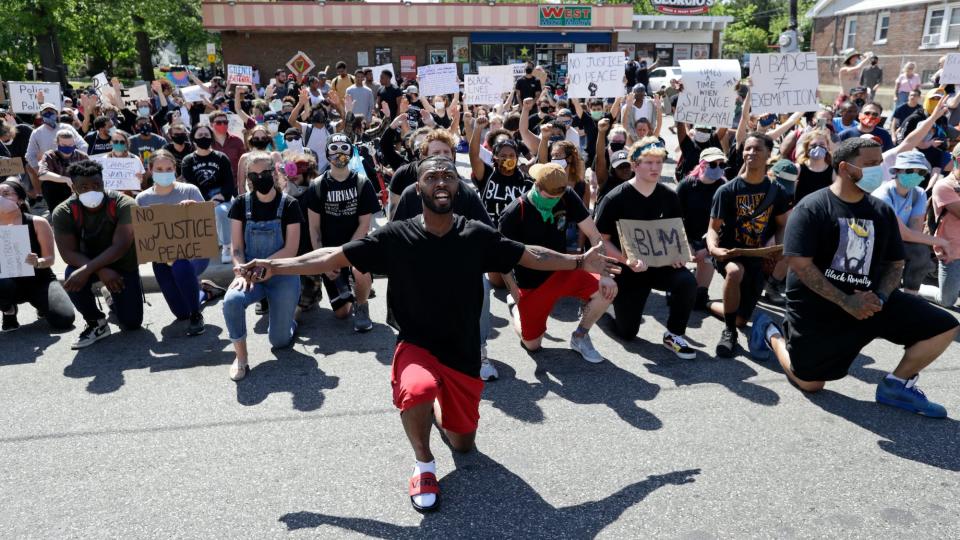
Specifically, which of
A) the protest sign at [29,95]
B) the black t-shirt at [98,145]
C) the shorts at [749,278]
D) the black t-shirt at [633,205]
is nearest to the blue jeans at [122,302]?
the black t-shirt at [98,145]

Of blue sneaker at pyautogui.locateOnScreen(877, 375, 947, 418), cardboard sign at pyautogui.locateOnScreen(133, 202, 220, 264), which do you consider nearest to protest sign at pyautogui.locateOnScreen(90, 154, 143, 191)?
cardboard sign at pyautogui.locateOnScreen(133, 202, 220, 264)

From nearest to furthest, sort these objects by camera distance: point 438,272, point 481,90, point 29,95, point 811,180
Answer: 1. point 438,272
2. point 811,180
3. point 481,90
4. point 29,95

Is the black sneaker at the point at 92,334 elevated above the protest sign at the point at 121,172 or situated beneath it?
situated beneath

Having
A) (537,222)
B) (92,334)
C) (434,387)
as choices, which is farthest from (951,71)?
(92,334)

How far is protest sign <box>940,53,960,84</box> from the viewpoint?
34.1 ft

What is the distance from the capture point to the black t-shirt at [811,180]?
6949 millimetres

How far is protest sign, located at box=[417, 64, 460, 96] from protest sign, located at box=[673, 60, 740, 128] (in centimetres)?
479

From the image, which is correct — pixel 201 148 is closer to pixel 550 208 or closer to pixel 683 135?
pixel 550 208

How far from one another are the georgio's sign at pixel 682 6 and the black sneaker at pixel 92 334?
38906 mm

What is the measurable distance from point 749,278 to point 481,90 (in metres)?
7.11

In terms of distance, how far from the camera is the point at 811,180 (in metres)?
6.98

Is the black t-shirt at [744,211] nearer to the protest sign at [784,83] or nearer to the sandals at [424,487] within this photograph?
the protest sign at [784,83]

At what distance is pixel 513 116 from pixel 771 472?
291 inches

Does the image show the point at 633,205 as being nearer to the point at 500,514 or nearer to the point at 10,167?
the point at 500,514
